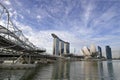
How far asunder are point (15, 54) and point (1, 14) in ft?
112

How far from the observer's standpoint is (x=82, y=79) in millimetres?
25750

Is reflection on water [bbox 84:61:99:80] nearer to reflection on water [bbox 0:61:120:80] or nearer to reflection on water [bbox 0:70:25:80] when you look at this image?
reflection on water [bbox 0:61:120:80]

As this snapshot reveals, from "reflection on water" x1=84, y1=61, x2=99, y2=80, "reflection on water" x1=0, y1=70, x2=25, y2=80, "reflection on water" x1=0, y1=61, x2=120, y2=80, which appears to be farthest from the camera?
"reflection on water" x1=0, y1=70, x2=25, y2=80

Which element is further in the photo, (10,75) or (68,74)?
(10,75)

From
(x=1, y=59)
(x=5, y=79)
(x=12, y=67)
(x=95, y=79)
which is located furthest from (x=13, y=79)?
(x=1, y=59)

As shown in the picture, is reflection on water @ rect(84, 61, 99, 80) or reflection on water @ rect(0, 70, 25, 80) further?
reflection on water @ rect(0, 70, 25, 80)

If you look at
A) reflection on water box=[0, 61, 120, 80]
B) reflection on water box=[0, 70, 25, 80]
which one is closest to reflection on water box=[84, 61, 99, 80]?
reflection on water box=[0, 61, 120, 80]

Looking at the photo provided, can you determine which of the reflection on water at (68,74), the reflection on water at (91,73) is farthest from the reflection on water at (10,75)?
the reflection on water at (91,73)

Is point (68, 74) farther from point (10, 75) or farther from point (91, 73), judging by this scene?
point (10, 75)

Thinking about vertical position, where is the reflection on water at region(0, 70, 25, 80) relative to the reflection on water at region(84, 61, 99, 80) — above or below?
below

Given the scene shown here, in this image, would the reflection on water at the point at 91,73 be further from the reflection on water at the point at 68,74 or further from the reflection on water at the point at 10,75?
the reflection on water at the point at 10,75

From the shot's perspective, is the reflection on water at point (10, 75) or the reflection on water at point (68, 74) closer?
the reflection on water at point (68, 74)

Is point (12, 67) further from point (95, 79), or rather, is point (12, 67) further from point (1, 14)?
point (95, 79)

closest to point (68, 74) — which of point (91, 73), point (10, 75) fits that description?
point (91, 73)
